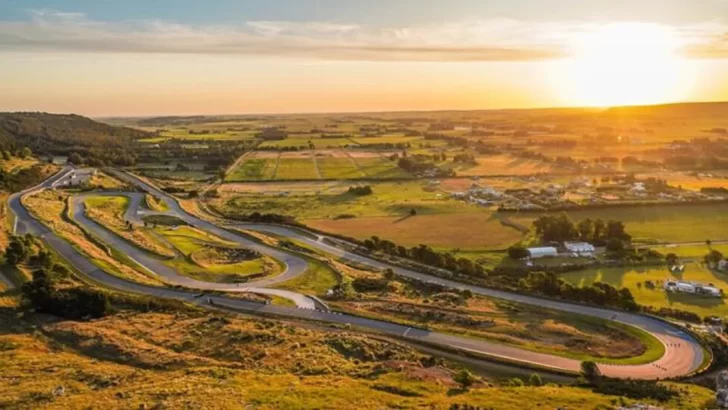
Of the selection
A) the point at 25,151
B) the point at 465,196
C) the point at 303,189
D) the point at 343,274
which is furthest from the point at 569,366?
the point at 25,151

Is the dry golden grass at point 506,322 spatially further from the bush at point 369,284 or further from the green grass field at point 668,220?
the green grass field at point 668,220

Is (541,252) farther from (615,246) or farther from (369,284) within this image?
(369,284)

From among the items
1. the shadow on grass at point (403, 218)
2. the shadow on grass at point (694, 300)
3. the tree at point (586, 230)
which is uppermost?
the tree at point (586, 230)

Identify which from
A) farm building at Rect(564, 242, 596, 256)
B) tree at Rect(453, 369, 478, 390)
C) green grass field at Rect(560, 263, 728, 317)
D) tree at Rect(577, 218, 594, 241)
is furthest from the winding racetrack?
tree at Rect(577, 218, 594, 241)

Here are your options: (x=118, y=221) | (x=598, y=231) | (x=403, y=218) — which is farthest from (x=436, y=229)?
(x=118, y=221)

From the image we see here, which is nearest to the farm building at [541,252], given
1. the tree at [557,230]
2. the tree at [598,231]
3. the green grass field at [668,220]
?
the tree at [557,230]

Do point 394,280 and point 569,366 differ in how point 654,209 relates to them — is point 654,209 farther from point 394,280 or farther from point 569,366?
point 569,366
